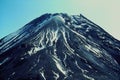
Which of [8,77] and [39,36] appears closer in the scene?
[8,77]


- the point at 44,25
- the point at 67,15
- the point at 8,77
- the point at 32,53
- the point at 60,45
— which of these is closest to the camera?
the point at 8,77

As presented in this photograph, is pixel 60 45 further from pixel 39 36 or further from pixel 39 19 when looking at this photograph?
pixel 39 19

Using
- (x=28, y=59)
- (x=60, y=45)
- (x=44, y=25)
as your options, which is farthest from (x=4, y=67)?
(x=44, y=25)

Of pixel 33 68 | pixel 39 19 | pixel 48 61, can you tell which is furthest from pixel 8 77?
pixel 39 19

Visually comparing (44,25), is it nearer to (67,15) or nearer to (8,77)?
(67,15)

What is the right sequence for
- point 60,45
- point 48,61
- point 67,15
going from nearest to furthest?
point 48,61 < point 60,45 < point 67,15

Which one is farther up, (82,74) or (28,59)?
(28,59)
